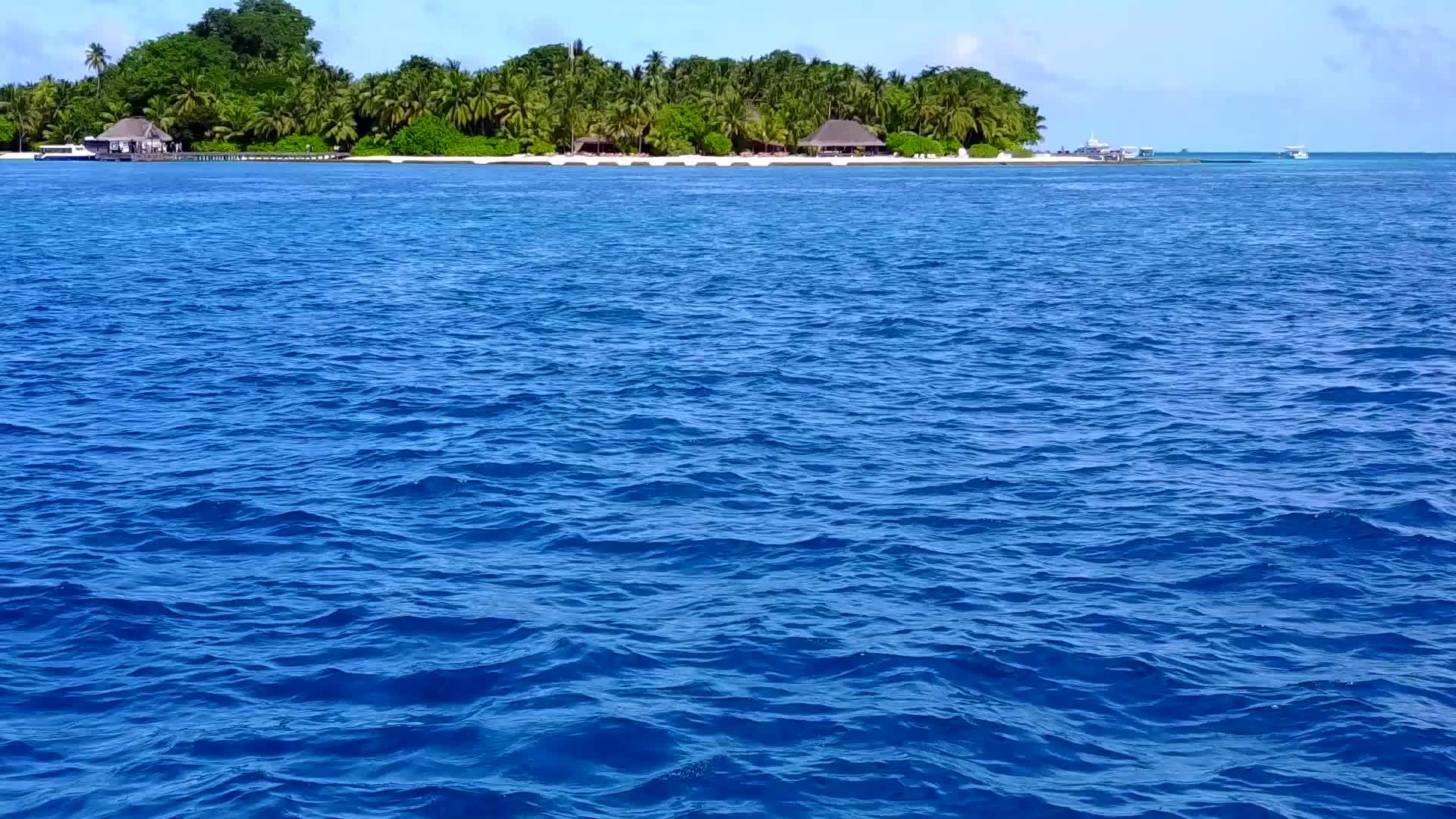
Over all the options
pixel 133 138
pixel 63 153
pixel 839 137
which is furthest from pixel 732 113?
pixel 63 153

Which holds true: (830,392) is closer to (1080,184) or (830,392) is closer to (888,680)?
(888,680)

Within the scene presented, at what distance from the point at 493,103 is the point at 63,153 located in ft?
173

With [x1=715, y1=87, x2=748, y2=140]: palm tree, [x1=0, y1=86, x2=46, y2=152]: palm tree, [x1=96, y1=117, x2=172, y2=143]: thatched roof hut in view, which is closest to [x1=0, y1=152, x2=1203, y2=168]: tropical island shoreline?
[x1=0, y1=86, x2=46, y2=152]: palm tree

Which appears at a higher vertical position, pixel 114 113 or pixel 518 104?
pixel 518 104

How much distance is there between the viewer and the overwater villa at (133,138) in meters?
164

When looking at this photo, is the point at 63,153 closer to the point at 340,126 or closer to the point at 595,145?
the point at 340,126

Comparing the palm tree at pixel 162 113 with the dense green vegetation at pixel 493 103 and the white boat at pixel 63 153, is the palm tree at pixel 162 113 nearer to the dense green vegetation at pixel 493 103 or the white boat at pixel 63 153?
the dense green vegetation at pixel 493 103

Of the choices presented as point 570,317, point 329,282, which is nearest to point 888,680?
point 570,317

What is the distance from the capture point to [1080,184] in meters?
132

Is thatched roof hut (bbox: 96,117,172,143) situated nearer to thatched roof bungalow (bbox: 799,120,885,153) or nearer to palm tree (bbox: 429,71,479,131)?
palm tree (bbox: 429,71,479,131)

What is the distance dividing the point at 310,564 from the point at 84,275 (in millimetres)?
32286

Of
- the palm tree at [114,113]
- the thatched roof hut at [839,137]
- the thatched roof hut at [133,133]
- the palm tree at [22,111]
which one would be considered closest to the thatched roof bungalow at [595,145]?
the thatched roof hut at [839,137]

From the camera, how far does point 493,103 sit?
6393 inches

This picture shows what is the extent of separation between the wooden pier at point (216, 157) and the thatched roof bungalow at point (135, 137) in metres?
0.83
